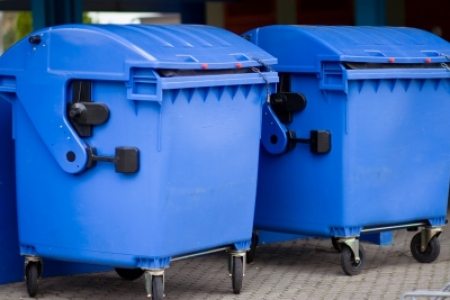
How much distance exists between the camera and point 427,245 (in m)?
8.40

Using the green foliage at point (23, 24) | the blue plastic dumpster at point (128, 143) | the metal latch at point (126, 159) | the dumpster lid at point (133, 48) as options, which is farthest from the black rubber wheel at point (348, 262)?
the green foliage at point (23, 24)

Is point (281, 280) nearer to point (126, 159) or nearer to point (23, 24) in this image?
point (126, 159)

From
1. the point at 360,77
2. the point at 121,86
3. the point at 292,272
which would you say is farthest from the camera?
the point at 292,272

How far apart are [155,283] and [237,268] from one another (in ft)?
2.36

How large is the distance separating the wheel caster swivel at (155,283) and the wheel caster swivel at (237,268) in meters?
0.65

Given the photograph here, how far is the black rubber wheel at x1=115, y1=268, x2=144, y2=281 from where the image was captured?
301 inches

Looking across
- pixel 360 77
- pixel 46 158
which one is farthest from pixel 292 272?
pixel 46 158

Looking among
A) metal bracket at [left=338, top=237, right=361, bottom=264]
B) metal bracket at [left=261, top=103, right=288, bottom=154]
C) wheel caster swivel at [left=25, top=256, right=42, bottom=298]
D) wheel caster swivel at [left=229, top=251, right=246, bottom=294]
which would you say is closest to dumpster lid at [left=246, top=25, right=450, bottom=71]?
metal bracket at [left=261, top=103, right=288, bottom=154]

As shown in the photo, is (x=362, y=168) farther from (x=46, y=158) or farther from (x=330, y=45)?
(x=46, y=158)

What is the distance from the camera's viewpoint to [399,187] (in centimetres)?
807

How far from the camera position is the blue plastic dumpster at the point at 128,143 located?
654 cm

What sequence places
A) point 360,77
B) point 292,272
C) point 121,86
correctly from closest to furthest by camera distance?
1. point 121,86
2. point 360,77
3. point 292,272

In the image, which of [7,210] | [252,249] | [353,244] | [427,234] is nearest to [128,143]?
[7,210]

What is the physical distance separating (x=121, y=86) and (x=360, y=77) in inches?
68.9
